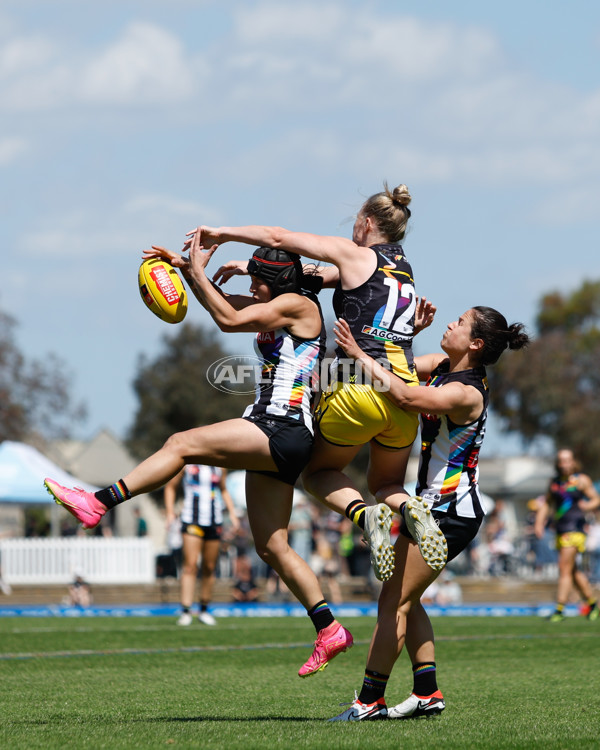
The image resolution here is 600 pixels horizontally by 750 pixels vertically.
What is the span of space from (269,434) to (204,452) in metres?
0.35

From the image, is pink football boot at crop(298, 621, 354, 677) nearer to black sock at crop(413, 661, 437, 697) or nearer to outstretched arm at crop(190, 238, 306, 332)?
black sock at crop(413, 661, 437, 697)

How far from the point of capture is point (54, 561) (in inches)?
975

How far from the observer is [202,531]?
13.4 metres

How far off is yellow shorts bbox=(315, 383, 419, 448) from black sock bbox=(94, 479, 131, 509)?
110 centimetres

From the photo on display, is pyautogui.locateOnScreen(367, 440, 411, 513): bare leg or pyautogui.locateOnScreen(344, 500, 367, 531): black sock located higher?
pyautogui.locateOnScreen(367, 440, 411, 513): bare leg

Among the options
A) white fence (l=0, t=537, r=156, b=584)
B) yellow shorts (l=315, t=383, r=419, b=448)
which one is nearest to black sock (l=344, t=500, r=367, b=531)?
yellow shorts (l=315, t=383, r=419, b=448)

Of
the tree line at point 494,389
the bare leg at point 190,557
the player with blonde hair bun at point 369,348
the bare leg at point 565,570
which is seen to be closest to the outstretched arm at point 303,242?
the player with blonde hair bun at point 369,348

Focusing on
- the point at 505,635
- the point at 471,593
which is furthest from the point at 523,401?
the point at 505,635

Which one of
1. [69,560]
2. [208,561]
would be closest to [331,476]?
[208,561]

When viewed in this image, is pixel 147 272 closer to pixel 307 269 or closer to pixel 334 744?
pixel 307 269

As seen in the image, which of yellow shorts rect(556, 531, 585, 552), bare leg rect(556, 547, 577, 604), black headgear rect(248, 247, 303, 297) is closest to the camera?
black headgear rect(248, 247, 303, 297)

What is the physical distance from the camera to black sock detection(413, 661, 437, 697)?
6133mm

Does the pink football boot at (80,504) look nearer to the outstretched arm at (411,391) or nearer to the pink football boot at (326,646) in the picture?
the pink football boot at (326,646)

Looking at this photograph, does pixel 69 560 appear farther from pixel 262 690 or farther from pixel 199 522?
pixel 262 690
